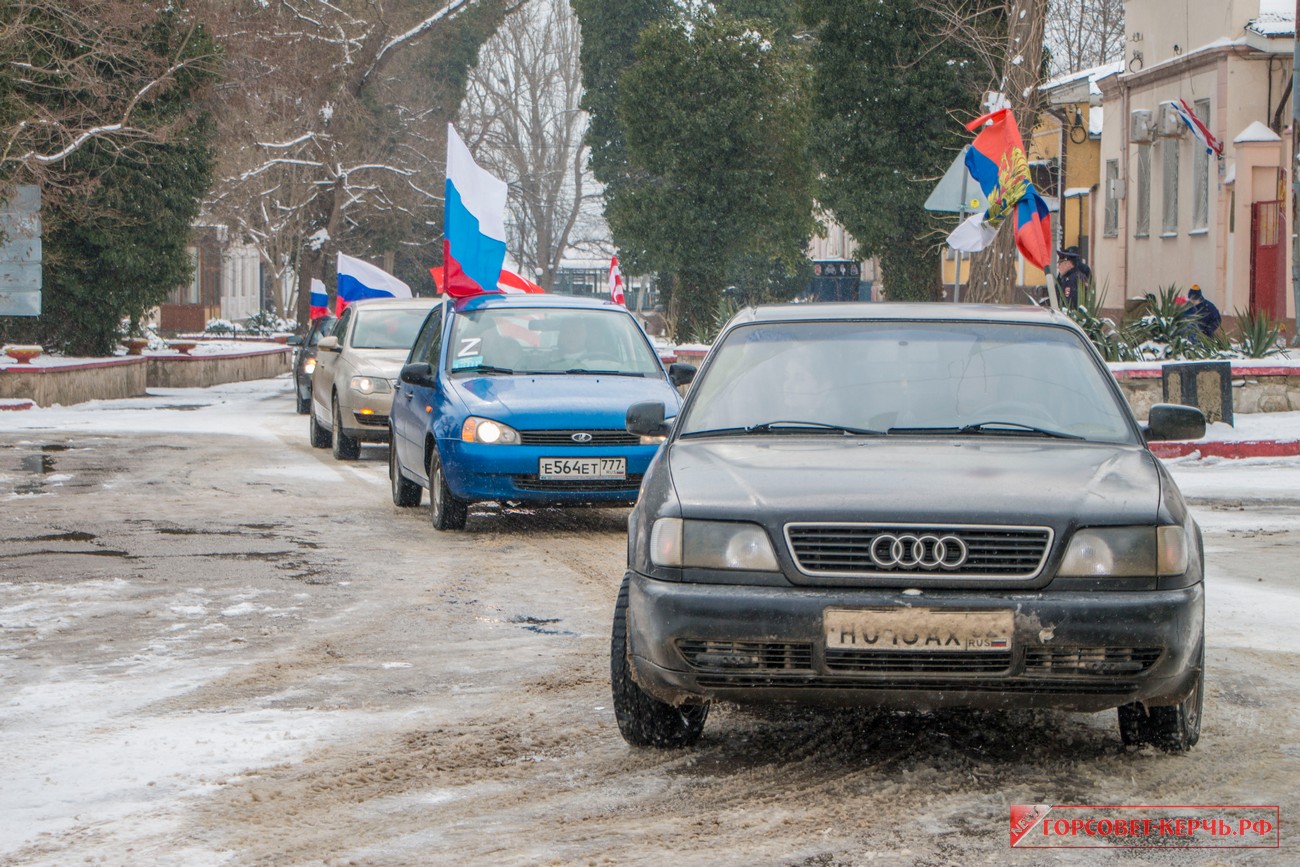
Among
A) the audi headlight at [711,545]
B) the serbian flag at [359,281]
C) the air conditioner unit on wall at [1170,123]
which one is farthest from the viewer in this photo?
the air conditioner unit on wall at [1170,123]

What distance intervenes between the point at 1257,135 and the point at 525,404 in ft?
65.4

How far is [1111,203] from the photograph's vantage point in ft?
120

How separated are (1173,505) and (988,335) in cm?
130

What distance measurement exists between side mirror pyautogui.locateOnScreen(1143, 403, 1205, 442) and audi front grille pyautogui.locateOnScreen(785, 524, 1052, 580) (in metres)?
1.58

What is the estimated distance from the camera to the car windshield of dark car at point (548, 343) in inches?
494

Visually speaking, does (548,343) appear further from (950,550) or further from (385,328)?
(950,550)

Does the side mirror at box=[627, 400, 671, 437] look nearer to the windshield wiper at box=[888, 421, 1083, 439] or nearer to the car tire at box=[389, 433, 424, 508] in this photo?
the windshield wiper at box=[888, 421, 1083, 439]

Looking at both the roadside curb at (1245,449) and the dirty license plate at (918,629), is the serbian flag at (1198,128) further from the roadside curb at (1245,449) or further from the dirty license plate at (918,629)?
the dirty license plate at (918,629)

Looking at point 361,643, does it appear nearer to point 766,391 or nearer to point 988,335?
point 766,391

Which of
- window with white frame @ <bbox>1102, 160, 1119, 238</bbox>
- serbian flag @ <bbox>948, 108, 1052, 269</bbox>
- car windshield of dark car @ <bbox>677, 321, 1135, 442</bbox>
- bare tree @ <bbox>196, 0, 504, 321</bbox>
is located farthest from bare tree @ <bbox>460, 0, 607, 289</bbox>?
car windshield of dark car @ <bbox>677, 321, 1135, 442</bbox>

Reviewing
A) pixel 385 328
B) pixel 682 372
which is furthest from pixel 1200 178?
pixel 682 372

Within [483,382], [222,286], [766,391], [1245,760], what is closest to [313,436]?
[483,382]

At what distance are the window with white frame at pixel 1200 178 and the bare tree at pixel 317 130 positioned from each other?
1739 centimetres

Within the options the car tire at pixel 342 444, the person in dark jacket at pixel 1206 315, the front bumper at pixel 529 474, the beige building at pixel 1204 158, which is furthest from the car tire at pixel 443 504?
the beige building at pixel 1204 158
